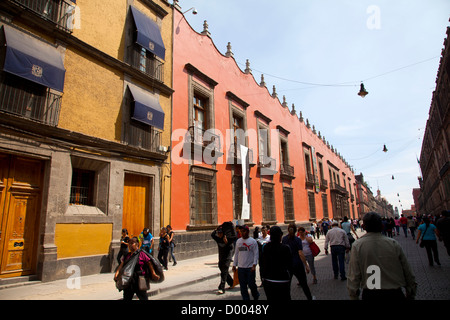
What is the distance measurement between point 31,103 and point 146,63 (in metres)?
5.27

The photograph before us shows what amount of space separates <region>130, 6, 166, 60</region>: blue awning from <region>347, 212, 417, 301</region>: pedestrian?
36.6ft

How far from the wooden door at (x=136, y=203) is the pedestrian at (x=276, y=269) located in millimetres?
7829

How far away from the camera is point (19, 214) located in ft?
25.2

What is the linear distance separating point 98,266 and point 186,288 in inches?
141

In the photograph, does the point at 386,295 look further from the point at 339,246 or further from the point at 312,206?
the point at 312,206

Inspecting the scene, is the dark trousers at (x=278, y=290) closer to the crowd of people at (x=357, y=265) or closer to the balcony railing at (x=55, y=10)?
the crowd of people at (x=357, y=265)

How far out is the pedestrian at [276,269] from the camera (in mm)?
3660

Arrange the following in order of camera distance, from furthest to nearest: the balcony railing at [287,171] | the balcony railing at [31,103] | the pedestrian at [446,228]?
the balcony railing at [287,171] < the balcony railing at [31,103] < the pedestrian at [446,228]

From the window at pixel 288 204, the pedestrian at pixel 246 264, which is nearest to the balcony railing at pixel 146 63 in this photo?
the pedestrian at pixel 246 264

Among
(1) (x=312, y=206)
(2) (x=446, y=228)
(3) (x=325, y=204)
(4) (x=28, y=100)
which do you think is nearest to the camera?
(2) (x=446, y=228)

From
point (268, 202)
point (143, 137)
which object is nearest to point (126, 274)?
point (143, 137)

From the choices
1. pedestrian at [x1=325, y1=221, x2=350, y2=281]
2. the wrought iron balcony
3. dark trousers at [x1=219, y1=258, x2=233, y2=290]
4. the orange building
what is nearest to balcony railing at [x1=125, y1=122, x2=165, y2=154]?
the orange building
